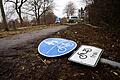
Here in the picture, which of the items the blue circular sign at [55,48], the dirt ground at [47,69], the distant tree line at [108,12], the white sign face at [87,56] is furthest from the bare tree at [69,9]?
the dirt ground at [47,69]

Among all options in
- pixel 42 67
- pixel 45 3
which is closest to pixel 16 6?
pixel 45 3

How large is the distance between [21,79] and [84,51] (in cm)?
255

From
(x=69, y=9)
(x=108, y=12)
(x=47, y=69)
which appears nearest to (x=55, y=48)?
(x=47, y=69)

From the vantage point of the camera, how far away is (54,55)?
6.25 metres

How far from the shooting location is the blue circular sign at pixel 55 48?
6378 millimetres

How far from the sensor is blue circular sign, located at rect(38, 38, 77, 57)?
6378 mm

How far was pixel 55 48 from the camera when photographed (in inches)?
262

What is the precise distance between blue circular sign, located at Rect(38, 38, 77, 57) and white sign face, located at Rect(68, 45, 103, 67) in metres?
0.38

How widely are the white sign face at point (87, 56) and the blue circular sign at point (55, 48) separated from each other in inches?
14.8

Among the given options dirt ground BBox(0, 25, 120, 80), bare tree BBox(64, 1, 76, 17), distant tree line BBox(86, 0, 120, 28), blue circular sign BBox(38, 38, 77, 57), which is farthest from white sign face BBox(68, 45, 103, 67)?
bare tree BBox(64, 1, 76, 17)

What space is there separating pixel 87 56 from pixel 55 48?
1.19 meters

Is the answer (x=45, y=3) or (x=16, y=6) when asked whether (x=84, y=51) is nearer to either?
(x=16, y=6)

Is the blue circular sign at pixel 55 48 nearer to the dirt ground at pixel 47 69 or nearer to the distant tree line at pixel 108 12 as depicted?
the dirt ground at pixel 47 69

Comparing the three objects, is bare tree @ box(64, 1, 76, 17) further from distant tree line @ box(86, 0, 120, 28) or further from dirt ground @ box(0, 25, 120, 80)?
dirt ground @ box(0, 25, 120, 80)
